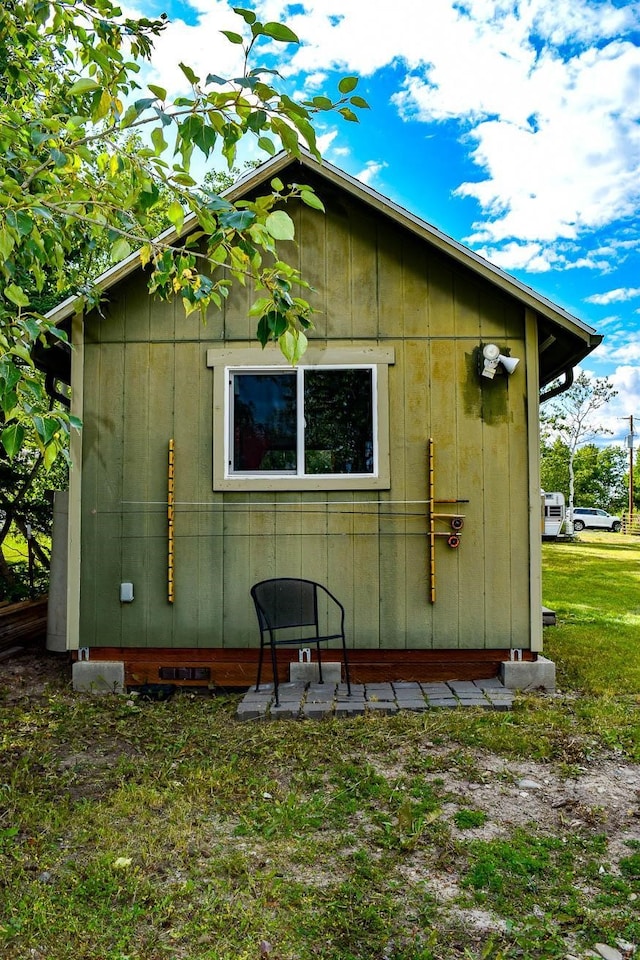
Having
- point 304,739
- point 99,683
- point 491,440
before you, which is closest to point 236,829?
point 304,739

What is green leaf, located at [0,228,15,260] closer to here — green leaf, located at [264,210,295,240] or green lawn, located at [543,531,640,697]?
green leaf, located at [264,210,295,240]

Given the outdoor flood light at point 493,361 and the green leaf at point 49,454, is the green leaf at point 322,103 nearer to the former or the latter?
the green leaf at point 49,454

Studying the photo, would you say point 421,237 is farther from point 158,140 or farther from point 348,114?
point 158,140

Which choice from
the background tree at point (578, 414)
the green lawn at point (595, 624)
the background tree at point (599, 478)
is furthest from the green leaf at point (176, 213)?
the background tree at point (599, 478)

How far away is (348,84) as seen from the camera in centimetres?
233

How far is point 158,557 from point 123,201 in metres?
3.01

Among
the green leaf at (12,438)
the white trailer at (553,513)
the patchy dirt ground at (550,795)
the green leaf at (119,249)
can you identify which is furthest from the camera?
the white trailer at (553,513)

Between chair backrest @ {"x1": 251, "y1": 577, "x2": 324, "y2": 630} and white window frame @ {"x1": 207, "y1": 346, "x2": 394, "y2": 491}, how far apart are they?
31.4 inches

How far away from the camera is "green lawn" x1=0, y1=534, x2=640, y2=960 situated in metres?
2.31

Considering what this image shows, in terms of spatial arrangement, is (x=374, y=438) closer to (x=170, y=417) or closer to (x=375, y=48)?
(x=170, y=417)

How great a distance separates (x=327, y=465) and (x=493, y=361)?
1.59 meters

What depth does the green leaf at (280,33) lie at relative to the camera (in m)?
2.09

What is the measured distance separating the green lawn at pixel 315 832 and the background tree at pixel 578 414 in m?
30.1

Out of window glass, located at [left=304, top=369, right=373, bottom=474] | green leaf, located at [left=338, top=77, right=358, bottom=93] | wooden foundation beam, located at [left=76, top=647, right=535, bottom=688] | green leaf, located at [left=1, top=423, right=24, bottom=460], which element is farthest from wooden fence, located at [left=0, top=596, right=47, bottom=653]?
green leaf, located at [left=338, top=77, right=358, bottom=93]
